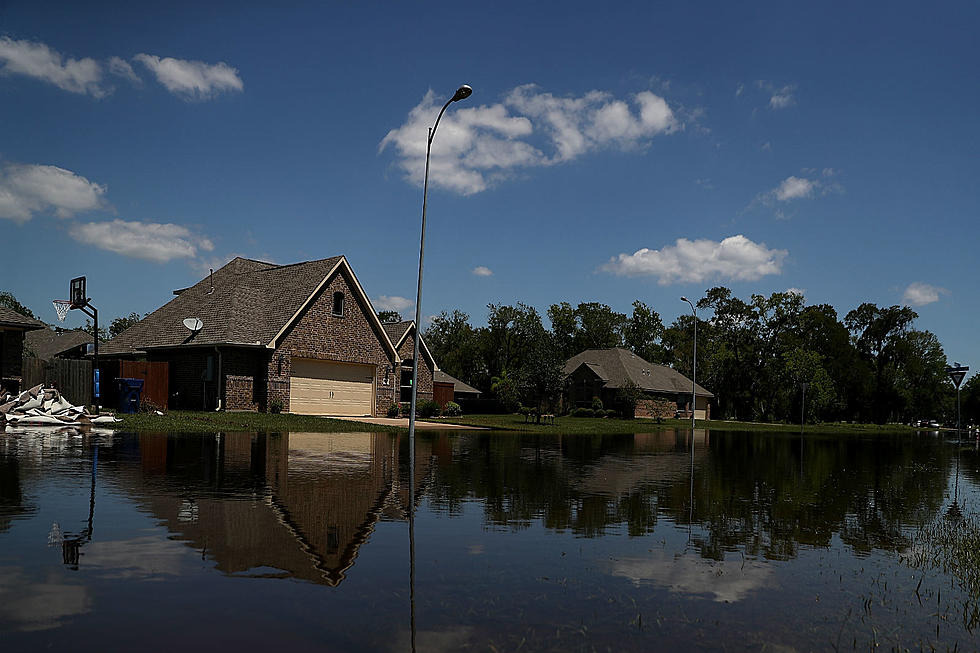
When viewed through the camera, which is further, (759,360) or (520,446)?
(759,360)

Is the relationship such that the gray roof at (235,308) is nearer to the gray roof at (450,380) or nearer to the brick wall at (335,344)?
the brick wall at (335,344)

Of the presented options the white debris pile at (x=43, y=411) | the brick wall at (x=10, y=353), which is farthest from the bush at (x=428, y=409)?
the white debris pile at (x=43, y=411)

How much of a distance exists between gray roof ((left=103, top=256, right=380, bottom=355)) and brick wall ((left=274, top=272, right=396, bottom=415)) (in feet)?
2.86

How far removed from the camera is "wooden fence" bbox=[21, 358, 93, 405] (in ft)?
91.7

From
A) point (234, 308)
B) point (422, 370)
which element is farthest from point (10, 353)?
point (422, 370)

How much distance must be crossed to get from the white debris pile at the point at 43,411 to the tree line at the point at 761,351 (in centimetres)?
6112

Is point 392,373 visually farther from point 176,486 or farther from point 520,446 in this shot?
point 176,486

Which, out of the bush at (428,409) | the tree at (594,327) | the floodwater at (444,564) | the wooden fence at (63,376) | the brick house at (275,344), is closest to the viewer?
the floodwater at (444,564)

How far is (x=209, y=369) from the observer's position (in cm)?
3403

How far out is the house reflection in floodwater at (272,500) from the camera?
680 centimetres

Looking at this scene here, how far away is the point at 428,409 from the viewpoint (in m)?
46.1

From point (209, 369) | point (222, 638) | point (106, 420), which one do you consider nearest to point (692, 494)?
point (222, 638)

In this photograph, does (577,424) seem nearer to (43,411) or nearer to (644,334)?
(43,411)

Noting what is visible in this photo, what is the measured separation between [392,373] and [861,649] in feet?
121
